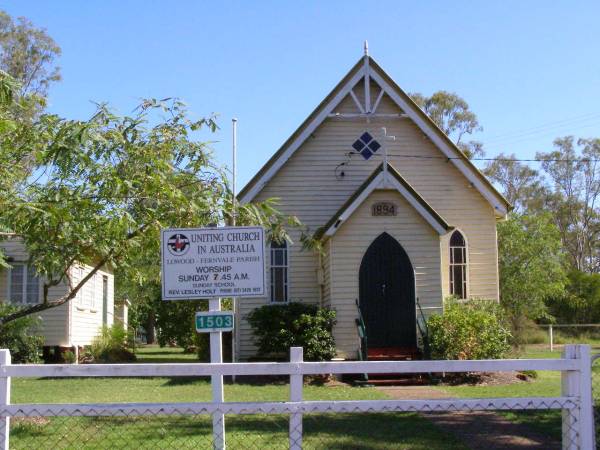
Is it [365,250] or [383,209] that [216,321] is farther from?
[383,209]

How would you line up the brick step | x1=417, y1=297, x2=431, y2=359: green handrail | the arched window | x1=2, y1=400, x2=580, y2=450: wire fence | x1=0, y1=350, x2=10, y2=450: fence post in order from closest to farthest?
1. x1=0, y1=350, x2=10, y2=450: fence post
2. x1=2, y1=400, x2=580, y2=450: wire fence
3. x1=417, y1=297, x2=431, y2=359: green handrail
4. the brick step
5. the arched window

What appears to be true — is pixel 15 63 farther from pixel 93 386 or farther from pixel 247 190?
pixel 93 386

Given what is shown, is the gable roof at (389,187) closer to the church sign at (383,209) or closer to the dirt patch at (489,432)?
the church sign at (383,209)

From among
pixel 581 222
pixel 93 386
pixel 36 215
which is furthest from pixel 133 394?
pixel 581 222

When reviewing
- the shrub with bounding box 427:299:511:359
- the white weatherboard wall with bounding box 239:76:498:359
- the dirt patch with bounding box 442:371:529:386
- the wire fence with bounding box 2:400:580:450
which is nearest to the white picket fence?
the wire fence with bounding box 2:400:580:450

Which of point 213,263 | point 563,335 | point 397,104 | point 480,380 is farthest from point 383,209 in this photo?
point 563,335

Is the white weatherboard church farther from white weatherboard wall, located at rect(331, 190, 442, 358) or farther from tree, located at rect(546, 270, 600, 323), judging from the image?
tree, located at rect(546, 270, 600, 323)

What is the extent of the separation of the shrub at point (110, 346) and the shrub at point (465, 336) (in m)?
11.8

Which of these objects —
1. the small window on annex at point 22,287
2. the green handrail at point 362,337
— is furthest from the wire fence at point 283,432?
the small window on annex at point 22,287

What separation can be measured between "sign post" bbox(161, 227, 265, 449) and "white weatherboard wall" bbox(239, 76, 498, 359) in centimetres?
1328

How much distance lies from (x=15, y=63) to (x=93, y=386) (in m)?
27.9

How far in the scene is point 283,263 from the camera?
68.2 feet

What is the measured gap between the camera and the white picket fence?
257 inches

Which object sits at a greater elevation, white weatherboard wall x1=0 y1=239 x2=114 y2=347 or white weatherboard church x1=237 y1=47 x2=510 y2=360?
white weatherboard church x1=237 y1=47 x2=510 y2=360
